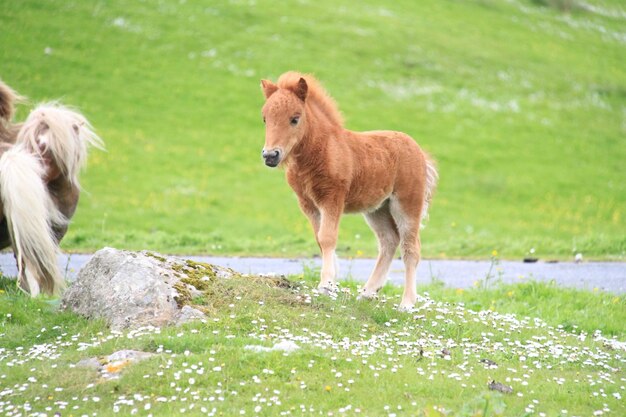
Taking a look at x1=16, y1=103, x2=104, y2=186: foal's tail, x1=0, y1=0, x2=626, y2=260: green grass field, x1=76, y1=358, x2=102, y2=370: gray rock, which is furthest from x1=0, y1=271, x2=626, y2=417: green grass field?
x1=0, y1=0, x2=626, y2=260: green grass field

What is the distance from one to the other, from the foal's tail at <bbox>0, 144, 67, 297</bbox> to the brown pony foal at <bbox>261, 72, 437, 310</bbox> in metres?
3.39

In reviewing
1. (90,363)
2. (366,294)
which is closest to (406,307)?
(366,294)

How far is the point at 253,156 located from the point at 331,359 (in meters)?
27.9

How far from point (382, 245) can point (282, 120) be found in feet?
8.51

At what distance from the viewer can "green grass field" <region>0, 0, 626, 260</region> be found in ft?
85.9

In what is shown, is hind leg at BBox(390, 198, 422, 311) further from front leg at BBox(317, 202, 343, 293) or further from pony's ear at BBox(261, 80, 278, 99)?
pony's ear at BBox(261, 80, 278, 99)

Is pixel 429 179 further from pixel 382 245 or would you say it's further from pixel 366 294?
pixel 366 294

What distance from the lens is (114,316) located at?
8.30 meters

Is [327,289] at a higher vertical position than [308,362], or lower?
higher

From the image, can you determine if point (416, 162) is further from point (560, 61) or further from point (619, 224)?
point (560, 61)

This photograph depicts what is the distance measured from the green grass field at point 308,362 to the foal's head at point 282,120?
178 cm

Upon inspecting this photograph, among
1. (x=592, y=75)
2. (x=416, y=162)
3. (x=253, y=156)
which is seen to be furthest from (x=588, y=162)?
(x=416, y=162)

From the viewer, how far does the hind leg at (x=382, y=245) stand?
9984mm

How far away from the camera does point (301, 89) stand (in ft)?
28.9
